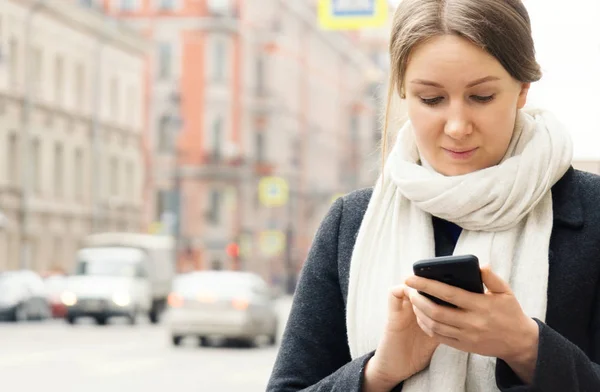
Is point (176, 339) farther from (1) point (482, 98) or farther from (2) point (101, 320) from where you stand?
(1) point (482, 98)

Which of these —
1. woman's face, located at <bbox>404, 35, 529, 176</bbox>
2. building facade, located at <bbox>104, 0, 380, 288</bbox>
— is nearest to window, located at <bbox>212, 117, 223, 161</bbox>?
building facade, located at <bbox>104, 0, 380, 288</bbox>

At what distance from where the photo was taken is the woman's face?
222 centimetres

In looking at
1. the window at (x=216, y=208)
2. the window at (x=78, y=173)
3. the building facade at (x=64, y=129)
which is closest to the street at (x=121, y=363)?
the building facade at (x=64, y=129)

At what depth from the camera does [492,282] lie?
2.02 meters

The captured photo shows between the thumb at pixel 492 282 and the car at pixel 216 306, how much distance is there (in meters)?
22.4

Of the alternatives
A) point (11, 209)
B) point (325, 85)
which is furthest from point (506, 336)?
point (325, 85)

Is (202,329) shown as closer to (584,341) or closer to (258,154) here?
(584,341)

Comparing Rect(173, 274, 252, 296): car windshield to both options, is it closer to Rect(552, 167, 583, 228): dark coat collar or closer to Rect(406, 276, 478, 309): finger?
Rect(552, 167, 583, 228): dark coat collar

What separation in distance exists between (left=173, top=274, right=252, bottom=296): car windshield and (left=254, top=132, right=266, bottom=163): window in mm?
44410

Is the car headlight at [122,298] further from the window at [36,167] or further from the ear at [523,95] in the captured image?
the ear at [523,95]

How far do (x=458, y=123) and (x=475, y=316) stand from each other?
359 mm

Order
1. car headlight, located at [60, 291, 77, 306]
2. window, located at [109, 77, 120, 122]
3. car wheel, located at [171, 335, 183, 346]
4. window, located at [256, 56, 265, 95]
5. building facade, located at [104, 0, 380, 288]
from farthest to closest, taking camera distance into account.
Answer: window, located at [256, 56, 265, 95] < building facade, located at [104, 0, 380, 288] < window, located at [109, 77, 120, 122] < car headlight, located at [60, 291, 77, 306] < car wheel, located at [171, 335, 183, 346]

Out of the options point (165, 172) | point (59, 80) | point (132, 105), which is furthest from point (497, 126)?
point (165, 172)

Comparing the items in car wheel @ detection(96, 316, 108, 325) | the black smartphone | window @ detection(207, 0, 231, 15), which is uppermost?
window @ detection(207, 0, 231, 15)
